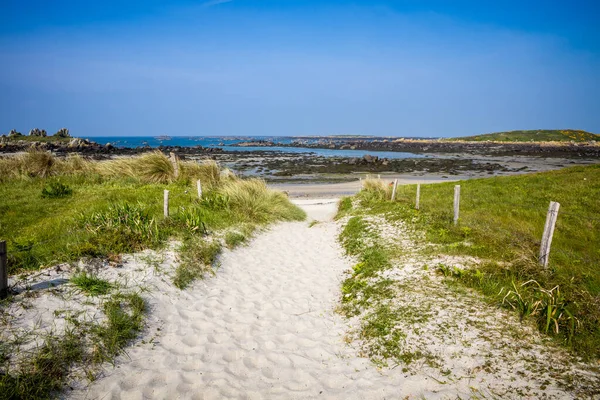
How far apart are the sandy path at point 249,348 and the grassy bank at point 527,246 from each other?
2.40 meters

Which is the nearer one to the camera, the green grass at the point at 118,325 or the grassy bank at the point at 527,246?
the green grass at the point at 118,325

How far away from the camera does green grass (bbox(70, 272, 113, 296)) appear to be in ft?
16.2

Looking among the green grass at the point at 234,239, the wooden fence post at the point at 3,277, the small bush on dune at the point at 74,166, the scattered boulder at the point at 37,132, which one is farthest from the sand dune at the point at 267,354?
the scattered boulder at the point at 37,132

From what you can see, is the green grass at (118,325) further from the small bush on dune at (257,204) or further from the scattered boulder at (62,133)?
the scattered boulder at (62,133)

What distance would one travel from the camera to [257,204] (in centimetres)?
1224

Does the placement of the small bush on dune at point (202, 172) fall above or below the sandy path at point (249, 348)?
above

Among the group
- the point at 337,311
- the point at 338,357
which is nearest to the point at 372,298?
the point at 337,311

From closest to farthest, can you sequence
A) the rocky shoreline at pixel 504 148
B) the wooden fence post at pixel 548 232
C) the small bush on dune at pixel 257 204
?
the wooden fence post at pixel 548 232 < the small bush on dune at pixel 257 204 < the rocky shoreline at pixel 504 148

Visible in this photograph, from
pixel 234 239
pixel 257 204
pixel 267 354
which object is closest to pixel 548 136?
pixel 257 204

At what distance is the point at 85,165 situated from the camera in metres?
16.1

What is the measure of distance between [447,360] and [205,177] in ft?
43.6

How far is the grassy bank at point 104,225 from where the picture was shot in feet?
12.0

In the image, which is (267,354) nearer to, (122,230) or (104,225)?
(122,230)

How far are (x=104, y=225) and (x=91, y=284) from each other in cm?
260
